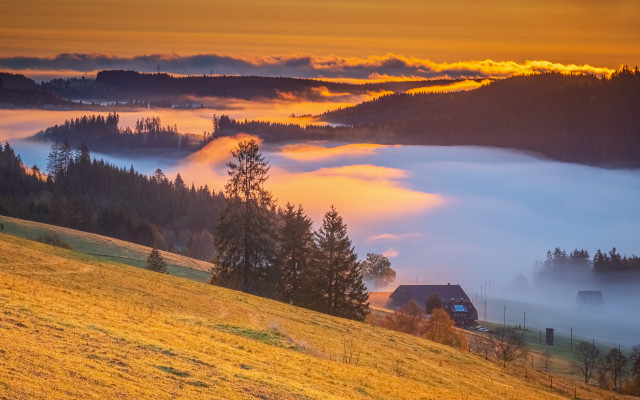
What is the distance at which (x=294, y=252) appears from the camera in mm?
73688

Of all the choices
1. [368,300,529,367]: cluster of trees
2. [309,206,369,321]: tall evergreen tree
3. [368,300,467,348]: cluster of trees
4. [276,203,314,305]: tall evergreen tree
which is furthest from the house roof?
[309,206,369,321]: tall evergreen tree

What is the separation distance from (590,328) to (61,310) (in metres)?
168

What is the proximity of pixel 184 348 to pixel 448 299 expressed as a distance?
13541cm

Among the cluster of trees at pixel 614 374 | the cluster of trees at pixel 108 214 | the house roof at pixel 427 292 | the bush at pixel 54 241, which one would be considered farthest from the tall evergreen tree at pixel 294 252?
the house roof at pixel 427 292

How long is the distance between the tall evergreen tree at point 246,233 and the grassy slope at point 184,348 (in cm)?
1444

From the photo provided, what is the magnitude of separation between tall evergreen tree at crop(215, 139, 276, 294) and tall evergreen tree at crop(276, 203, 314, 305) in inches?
89.3

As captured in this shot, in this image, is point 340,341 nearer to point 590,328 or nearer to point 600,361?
point 600,361

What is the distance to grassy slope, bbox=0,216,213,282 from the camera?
286 feet

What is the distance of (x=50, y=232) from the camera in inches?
3546

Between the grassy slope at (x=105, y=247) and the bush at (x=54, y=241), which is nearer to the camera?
the bush at (x=54, y=241)

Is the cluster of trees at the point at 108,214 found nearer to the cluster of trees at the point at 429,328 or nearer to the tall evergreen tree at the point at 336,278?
the cluster of trees at the point at 429,328

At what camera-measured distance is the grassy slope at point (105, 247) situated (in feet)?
286

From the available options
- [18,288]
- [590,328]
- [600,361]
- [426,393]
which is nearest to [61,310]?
[18,288]

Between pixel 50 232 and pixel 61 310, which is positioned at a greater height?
pixel 50 232
